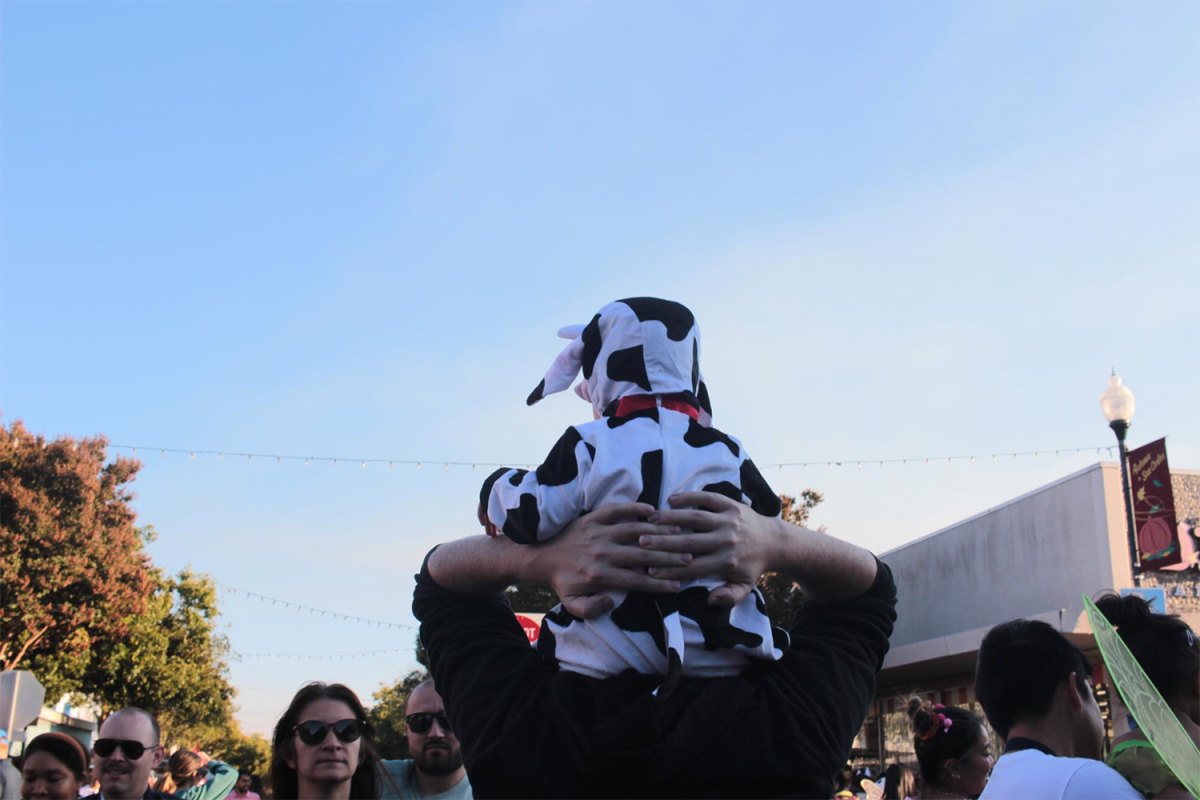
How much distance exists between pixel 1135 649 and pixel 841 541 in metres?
1.34

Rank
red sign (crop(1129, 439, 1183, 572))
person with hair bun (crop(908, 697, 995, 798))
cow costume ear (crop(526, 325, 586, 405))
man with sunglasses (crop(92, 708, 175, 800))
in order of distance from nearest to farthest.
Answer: cow costume ear (crop(526, 325, 586, 405)) → person with hair bun (crop(908, 697, 995, 798)) → man with sunglasses (crop(92, 708, 175, 800)) → red sign (crop(1129, 439, 1183, 572))

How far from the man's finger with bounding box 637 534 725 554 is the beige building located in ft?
47.5

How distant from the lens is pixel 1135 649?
2.78m

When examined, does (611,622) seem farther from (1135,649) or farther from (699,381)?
(1135,649)

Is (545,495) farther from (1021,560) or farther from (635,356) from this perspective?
(1021,560)

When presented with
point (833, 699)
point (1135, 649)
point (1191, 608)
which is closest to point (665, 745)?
point (833, 699)

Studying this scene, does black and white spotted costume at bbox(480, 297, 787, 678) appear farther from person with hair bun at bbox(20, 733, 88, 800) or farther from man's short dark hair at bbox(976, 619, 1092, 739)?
person with hair bun at bbox(20, 733, 88, 800)

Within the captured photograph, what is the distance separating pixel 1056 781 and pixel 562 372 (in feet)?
4.92

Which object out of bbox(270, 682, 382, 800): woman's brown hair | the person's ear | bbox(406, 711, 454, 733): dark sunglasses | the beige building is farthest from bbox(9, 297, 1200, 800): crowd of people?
the beige building

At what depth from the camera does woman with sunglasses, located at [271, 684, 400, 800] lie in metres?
3.64

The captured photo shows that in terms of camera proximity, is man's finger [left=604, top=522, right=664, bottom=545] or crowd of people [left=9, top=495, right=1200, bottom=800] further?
man's finger [left=604, top=522, right=664, bottom=545]

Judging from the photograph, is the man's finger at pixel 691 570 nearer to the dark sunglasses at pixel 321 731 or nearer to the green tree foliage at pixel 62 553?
the dark sunglasses at pixel 321 731

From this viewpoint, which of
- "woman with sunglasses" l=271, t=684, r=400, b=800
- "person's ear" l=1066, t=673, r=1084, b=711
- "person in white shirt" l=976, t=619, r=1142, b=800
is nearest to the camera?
"person in white shirt" l=976, t=619, r=1142, b=800

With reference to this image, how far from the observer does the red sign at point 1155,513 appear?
1622cm
